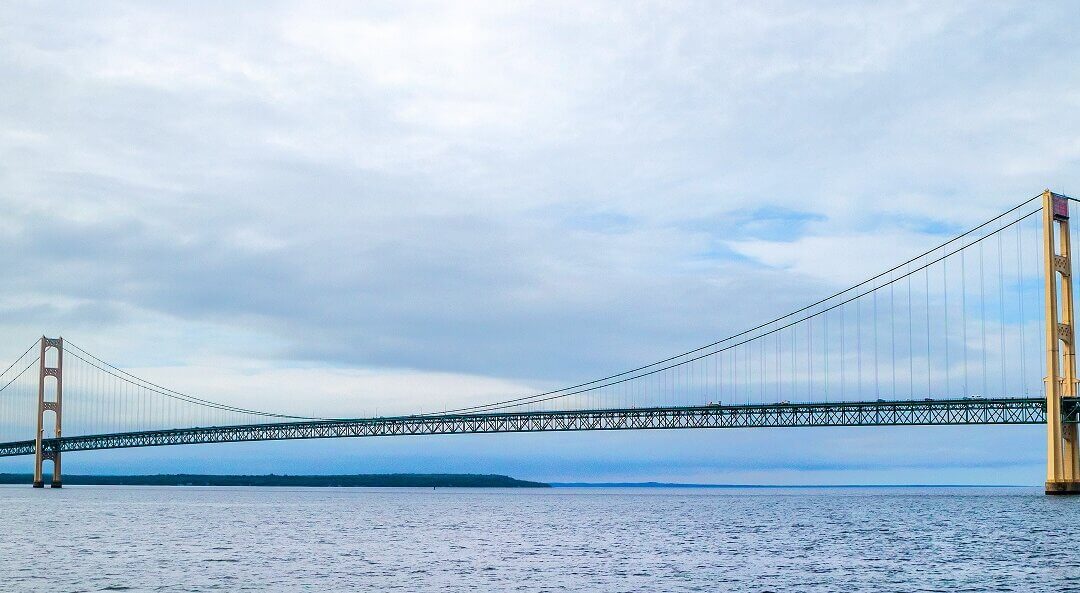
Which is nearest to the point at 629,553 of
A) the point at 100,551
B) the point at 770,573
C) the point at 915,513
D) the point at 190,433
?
the point at 770,573

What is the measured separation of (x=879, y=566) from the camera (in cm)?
3117

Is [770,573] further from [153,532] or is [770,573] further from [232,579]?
[153,532]

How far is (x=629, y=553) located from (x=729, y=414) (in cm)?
5307

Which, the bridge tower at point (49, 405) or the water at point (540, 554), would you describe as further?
the bridge tower at point (49, 405)

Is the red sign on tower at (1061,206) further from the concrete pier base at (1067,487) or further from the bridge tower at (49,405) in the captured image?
the bridge tower at (49,405)

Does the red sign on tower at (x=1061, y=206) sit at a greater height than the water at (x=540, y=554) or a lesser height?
greater

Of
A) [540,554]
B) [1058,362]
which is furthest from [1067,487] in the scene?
[540,554]

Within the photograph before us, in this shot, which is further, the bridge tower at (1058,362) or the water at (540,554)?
the bridge tower at (1058,362)

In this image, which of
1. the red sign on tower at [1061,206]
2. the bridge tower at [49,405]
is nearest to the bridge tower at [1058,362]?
the red sign on tower at [1061,206]

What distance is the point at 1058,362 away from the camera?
213 feet

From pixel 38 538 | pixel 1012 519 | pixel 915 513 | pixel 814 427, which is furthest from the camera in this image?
pixel 814 427

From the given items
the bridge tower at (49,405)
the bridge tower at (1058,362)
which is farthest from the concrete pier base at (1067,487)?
the bridge tower at (49,405)

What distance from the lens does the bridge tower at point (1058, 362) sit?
64312 mm

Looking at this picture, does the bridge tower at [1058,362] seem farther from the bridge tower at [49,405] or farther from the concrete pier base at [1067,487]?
the bridge tower at [49,405]
